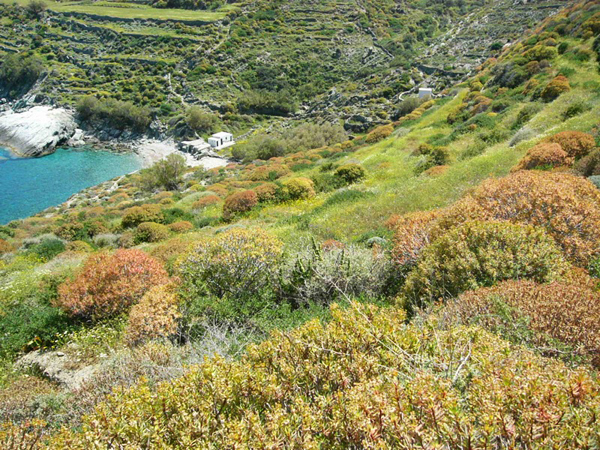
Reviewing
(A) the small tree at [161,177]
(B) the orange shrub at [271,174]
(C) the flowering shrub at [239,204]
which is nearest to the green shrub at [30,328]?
(C) the flowering shrub at [239,204]

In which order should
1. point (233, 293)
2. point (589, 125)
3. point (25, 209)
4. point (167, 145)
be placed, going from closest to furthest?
point (233, 293) → point (589, 125) → point (25, 209) → point (167, 145)

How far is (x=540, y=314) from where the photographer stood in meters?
4.21

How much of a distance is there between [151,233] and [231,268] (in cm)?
1260

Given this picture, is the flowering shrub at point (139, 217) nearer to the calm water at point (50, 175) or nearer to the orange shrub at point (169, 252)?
the orange shrub at point (169, 252)

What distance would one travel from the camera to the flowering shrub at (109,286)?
8797mm

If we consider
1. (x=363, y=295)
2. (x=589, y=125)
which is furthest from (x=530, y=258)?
(x=589, y=125)

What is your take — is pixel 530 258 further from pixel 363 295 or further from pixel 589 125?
pixel 589 125

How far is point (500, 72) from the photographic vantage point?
3272 centimetres

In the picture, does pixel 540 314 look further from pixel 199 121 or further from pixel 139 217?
pixel 199 121

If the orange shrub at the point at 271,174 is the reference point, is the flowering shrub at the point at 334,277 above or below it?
above

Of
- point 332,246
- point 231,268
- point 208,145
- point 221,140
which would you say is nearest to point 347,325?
point 231,268

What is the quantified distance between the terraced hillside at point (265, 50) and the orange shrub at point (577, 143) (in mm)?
44128

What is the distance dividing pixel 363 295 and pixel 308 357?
3.07 m

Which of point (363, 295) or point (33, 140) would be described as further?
point (33, 140)
